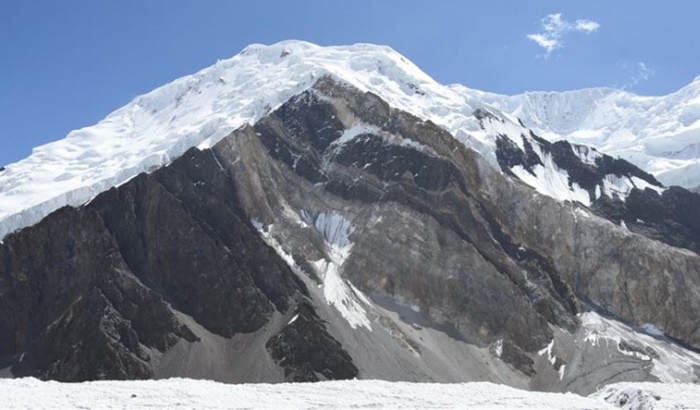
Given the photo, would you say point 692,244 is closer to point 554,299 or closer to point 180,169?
point 554,299

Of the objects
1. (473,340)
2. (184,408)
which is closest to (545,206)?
(473,340)

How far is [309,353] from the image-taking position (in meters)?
117

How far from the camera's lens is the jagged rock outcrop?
119 metres

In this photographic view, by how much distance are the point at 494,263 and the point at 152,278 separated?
58028 mm

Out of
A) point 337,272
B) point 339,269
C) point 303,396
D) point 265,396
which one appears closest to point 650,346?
point 339,269

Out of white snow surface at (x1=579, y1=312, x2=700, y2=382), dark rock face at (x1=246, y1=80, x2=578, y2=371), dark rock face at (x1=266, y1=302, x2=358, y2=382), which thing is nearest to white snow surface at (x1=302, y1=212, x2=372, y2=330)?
dark rock face at (x1=246, y1=80, x2=578, y2=371)

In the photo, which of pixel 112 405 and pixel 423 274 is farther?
pixel 423 274

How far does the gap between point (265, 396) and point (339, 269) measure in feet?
324

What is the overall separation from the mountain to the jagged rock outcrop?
339mm

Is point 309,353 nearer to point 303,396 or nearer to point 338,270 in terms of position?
point 338,270

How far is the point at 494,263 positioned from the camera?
5861 inches

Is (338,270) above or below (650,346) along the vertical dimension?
above

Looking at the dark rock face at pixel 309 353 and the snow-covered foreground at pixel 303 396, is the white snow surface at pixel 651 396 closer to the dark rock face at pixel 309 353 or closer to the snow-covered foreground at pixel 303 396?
the snow-covered foreground at pixel 303 396

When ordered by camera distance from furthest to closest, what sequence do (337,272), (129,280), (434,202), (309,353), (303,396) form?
(434,202)
(337,272)
(129,280)
(309,353)
(303,396)
